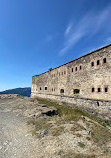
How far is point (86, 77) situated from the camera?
15477mm

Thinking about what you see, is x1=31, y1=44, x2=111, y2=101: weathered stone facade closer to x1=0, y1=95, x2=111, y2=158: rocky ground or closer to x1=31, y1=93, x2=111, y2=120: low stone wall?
x1=31, y1=93, x2=111, y2=120: low stone wall

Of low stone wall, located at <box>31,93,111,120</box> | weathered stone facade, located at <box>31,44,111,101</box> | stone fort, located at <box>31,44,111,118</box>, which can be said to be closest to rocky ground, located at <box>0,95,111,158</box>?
low stone wall, located at <box>31,93,111,120</box>

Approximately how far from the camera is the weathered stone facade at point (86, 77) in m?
12.5

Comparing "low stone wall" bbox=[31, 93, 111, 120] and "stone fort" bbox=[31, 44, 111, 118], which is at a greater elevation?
"stone fort" bbox=[31, 44, 111, 118]

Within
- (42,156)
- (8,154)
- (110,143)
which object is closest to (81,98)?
(110,143)

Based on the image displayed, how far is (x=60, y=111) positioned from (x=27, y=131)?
8480 mm

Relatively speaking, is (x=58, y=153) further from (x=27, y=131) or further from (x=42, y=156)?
(x=27, y=131)

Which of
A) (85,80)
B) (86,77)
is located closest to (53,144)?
(85,80)

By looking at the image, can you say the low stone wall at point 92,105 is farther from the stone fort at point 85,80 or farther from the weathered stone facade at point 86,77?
the weathered stone facade at point 86,77

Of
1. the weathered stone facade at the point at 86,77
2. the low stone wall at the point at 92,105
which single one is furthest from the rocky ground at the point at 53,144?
the weathered stone facade at the point at 86,77

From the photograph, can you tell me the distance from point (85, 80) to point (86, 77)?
0.63m

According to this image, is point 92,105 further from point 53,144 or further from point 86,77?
point 53,144

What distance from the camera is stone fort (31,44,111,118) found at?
12491 millimetres

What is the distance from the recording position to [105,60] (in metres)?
12.8
